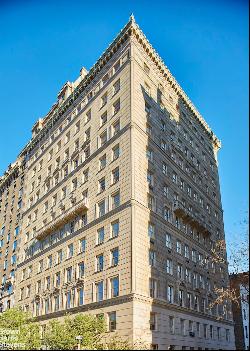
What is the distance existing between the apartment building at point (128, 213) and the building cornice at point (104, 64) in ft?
0.68

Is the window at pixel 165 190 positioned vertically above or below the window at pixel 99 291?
above

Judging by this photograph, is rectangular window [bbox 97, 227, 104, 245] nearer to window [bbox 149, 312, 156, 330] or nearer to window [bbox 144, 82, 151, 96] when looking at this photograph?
window [bbox 149, 312, 156, 330]

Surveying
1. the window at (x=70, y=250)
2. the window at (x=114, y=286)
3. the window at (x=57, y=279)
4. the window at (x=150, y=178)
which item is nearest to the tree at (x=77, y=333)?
the window at (x=114, y=286)

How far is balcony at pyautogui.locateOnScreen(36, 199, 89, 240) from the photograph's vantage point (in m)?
45.7

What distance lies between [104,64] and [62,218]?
22769mm

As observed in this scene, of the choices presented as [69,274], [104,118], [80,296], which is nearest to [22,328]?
[80,296]

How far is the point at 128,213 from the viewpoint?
38469mm

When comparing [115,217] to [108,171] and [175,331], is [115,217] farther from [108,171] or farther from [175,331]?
[175,331]

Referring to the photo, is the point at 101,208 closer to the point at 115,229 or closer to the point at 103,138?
the point at 115,229

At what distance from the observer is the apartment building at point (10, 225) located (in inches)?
2411

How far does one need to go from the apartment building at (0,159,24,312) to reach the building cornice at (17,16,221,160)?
7265 millimetres

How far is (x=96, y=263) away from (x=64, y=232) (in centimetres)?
1034

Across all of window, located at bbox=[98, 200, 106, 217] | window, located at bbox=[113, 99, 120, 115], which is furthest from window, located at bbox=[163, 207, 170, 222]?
window, located at bbox=[113, 99, 120, 115]

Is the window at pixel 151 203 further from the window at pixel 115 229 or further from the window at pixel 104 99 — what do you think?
the window at pixel 104 99
